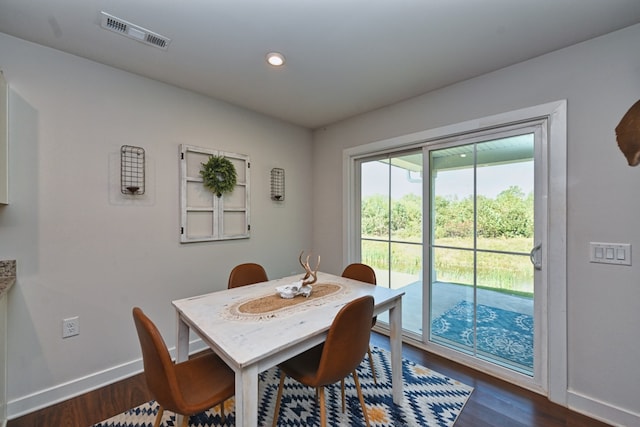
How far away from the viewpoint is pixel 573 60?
1797mm

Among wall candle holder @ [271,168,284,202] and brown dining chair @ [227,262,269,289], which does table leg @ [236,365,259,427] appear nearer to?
brown dining chair @ [227,262,269,289]

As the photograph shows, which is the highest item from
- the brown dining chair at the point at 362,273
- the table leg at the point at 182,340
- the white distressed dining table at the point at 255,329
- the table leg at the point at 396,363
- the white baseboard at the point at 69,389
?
the brown dining chair at the point at 362,273

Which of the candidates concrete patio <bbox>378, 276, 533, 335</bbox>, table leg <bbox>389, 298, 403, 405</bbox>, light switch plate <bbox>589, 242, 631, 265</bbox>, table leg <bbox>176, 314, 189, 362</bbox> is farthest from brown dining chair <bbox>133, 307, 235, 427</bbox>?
light switch plate <bbox>589, 242, 631, 265</bbox>

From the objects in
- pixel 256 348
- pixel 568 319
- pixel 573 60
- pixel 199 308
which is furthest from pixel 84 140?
pixel 568 319

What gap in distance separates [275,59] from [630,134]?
2.31 metres

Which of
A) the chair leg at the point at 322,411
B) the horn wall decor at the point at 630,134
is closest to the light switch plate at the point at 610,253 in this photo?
the horn wall decor at the point at 630,134

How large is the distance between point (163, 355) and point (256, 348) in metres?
0.37

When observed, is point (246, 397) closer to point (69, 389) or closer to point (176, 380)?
point (176, 380)

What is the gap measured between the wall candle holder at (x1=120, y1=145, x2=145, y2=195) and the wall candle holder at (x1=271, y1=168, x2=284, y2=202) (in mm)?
1297

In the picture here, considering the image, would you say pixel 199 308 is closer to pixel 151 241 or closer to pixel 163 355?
pixel 163 355

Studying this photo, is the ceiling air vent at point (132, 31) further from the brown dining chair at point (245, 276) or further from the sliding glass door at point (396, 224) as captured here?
the sliding glass door at point (396, 224)

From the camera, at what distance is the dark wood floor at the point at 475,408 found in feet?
5.48

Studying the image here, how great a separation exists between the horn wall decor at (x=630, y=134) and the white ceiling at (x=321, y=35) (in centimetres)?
53

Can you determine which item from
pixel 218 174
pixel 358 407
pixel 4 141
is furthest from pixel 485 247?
pixel 4 141
